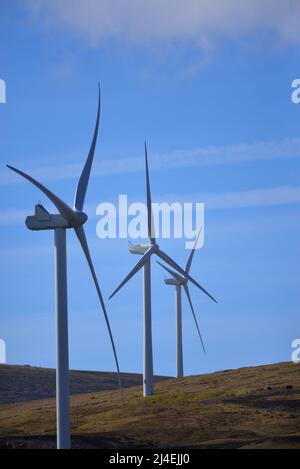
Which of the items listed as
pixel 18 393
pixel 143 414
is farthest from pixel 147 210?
pixel 18 393

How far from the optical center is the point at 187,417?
70.7 m

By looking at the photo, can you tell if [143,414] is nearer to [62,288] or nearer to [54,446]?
[54,446]

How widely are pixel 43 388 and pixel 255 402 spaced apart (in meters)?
60.4

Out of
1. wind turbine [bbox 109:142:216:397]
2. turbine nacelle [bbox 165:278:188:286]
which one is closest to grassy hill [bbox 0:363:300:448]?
wind turbine [bbox 109:142:216:397]

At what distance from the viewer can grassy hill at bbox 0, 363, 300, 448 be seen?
5816cm

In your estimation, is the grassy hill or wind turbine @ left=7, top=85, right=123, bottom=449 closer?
wind turbine @ left=7, top=85, right=123, bottom=449

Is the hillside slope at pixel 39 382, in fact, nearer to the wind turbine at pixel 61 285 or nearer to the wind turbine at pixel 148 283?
the wind turbine at pixel 148 283

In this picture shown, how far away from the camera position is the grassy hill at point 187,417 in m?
58.2

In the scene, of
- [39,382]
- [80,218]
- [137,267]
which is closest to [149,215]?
[137,267]

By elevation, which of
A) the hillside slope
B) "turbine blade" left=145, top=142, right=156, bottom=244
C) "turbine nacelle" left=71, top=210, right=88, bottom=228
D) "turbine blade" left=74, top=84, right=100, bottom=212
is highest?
"turbine blade" left=145, top=142, right=156, bottom=244

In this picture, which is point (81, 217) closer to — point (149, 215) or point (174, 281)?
point (149, 215)

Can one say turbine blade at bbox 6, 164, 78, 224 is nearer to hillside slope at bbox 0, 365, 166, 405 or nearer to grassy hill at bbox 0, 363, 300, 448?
grassy hill at bbox 0, 363, 300, 448

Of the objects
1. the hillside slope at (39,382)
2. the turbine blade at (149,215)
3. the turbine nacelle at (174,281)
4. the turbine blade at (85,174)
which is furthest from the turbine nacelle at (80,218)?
the hillside slope at (39,382)

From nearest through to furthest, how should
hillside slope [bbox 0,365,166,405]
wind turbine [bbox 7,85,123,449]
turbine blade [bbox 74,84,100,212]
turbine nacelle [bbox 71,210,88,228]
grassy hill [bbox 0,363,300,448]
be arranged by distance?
1. wind turbine [bbox 7,85,123,449]
2. turbine nacelle [bbox 71,210,88,228]
3. turbine blade [bbox 74,84,100,212]
4. grassy hill [bbox 0,363,300,448]
5. hillside slope [bbox 0,365,166,405]
